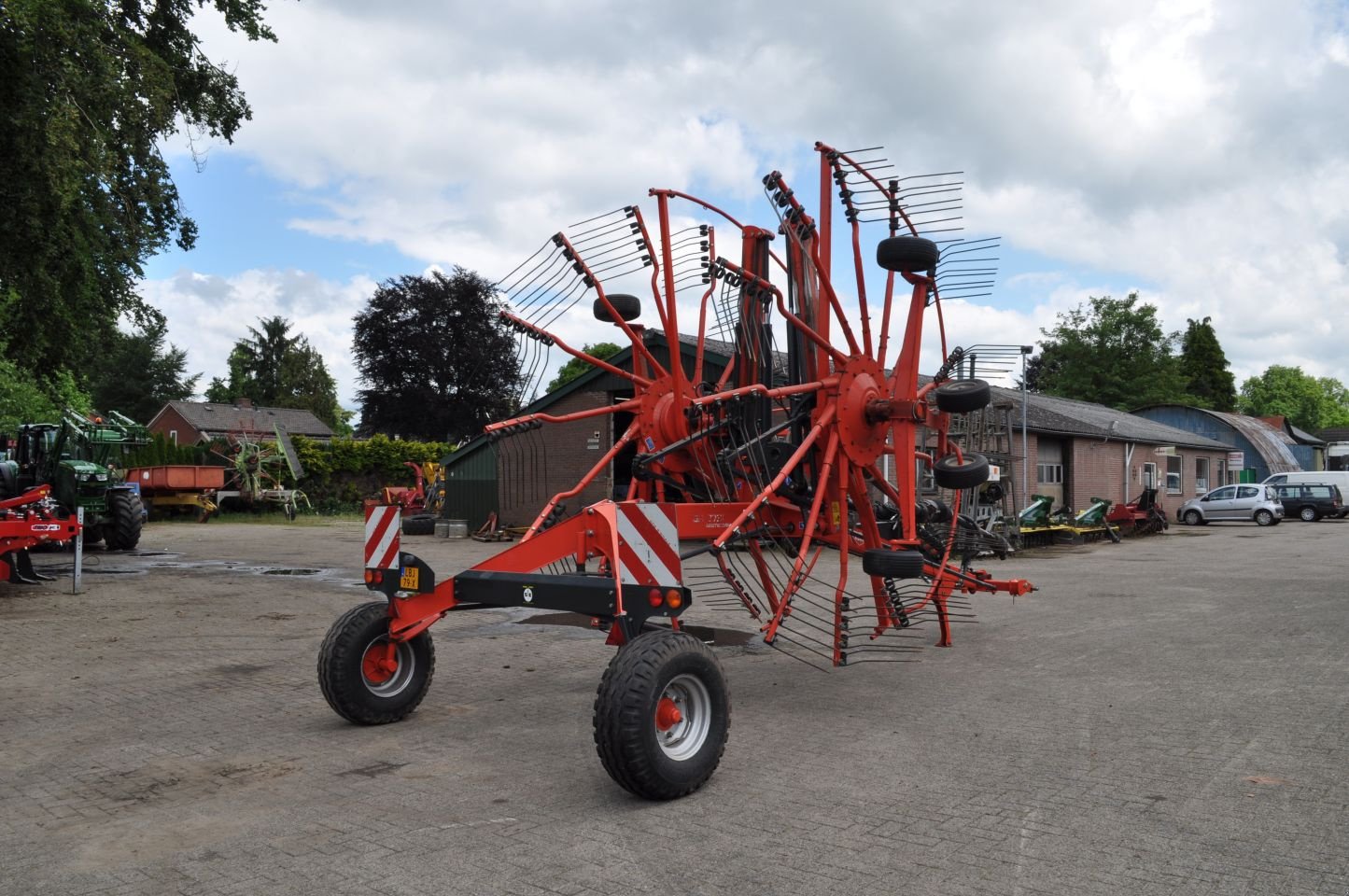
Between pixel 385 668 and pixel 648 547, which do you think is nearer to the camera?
pixel 648 547

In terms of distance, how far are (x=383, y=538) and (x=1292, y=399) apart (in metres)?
113

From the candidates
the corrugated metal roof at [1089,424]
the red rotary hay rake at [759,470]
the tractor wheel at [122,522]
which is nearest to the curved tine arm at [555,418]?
the red rotary hay rake at [759,470]

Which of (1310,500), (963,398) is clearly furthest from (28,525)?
(1310,500)

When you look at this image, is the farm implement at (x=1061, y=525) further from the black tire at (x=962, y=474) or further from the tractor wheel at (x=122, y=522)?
the tractor wheel at (x=122, y=522)

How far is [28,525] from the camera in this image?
1223 cm

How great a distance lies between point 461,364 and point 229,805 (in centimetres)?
4304

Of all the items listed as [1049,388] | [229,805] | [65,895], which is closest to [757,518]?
[229,805]

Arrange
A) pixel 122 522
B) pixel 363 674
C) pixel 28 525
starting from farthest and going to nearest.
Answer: pixel 122 522 < pixel 28 525 < pixel 363 674

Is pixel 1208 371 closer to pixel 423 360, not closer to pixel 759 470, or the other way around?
pixel 423 360

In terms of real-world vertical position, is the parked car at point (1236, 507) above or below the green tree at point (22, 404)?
below

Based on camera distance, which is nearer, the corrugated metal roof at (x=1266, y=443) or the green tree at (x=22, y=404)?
the green tree at (x=22, y=404)

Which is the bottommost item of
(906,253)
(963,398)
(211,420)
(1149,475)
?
(963,398)

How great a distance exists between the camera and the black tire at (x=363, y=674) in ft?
19.3

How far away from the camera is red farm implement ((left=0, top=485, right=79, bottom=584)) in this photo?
1220 centimetres
